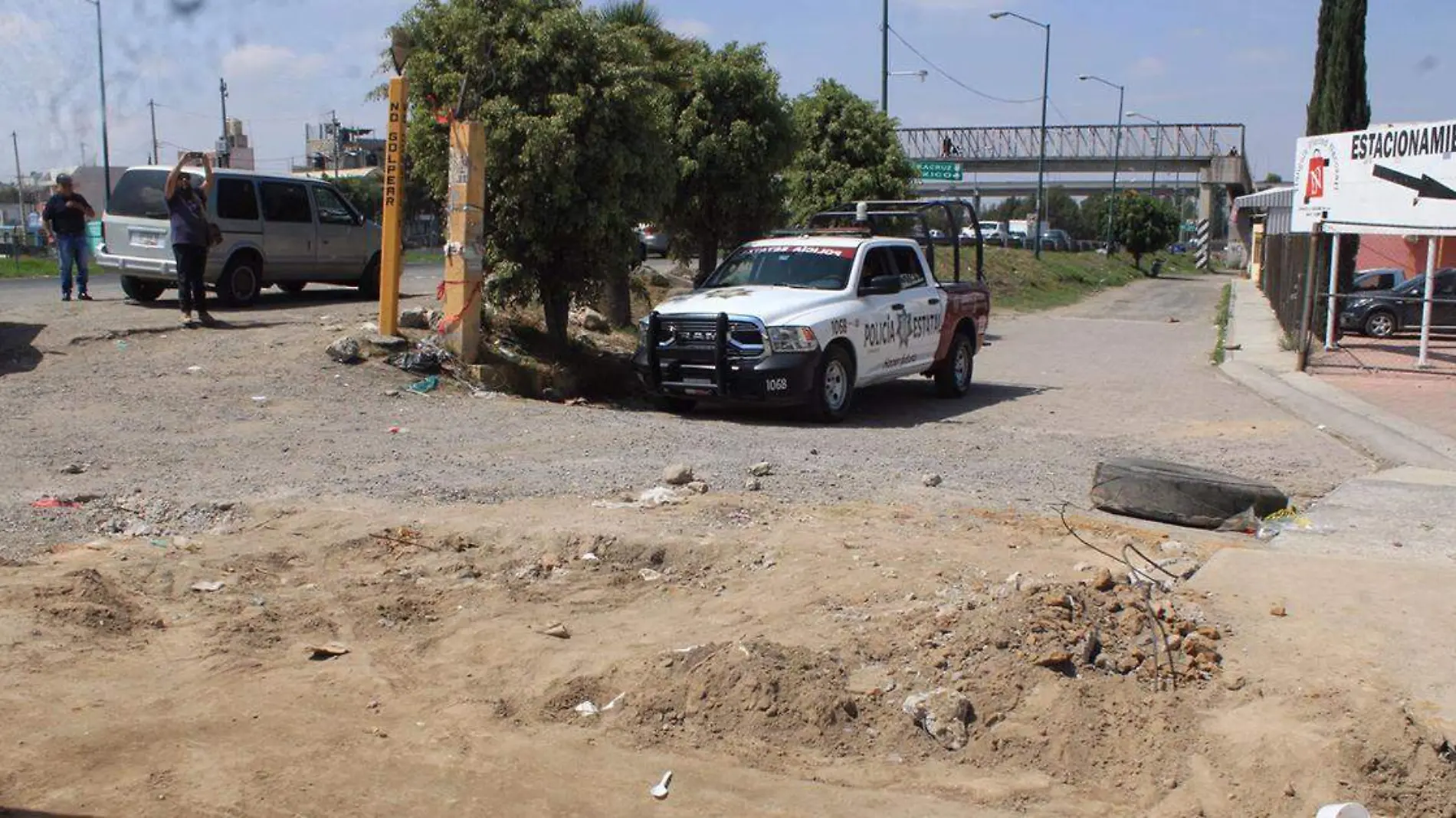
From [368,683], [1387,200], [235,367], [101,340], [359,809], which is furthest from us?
[1387,200]

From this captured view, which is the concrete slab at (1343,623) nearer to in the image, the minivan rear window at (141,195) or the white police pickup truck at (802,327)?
the white police pickup truck at (802,327)

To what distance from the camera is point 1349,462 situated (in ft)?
35.3

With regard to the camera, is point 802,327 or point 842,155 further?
point 842,155

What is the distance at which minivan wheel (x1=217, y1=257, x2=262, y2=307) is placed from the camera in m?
16.7

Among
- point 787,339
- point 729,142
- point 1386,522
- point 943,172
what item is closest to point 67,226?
point 729,142

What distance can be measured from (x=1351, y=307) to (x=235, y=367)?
20.9 meters

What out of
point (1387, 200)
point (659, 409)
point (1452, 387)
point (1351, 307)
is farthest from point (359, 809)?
point (1351, 307)

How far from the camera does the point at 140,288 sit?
17109mm

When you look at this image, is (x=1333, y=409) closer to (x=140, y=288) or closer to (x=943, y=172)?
(x=140, y=288)

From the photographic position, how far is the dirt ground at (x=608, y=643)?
479 centimetres

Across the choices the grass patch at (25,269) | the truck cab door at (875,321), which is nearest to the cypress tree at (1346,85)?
the truck cab door at (875,321)

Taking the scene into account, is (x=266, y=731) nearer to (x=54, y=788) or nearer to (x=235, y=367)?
(x=54, y=788)

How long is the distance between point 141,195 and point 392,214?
181 inches

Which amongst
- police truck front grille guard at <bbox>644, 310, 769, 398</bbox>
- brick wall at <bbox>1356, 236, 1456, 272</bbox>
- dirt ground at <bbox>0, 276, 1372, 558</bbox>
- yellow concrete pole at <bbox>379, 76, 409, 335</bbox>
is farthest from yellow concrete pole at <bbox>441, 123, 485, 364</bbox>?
brick wall at <bbox>1356, 236, 1456, 272</bbox>
